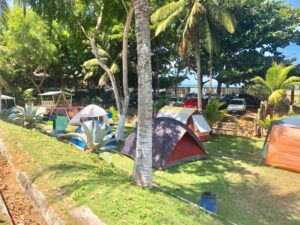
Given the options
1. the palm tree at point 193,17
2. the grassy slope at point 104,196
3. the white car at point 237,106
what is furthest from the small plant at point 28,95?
the grassy slope at point 104,196

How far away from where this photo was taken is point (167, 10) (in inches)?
731

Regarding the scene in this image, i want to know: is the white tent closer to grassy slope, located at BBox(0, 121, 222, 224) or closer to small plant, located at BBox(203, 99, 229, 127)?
small plant, located at BBox(203, 99, 229, 127)

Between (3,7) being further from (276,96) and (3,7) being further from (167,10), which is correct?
(276,96)

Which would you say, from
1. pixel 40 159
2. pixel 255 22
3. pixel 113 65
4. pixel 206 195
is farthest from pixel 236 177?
pixel 255 22

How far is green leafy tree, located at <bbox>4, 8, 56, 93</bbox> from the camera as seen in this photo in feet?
90.4

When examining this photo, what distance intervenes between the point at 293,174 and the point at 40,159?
26.5 feet

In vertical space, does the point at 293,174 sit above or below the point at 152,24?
below

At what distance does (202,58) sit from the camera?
2981 centimetres

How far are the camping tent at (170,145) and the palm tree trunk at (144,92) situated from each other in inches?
179

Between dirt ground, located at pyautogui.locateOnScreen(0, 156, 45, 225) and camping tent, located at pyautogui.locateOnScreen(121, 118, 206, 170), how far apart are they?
506 centimetres

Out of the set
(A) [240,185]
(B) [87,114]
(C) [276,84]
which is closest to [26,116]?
(B) [87,114]

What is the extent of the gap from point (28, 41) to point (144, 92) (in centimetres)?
2478

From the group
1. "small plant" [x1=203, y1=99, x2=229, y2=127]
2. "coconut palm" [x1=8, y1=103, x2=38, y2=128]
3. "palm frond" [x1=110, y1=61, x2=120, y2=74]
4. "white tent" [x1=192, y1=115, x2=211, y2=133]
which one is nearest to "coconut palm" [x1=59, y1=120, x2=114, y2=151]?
"white tent" [x1=192, y1=115, x2=211, y2=133]

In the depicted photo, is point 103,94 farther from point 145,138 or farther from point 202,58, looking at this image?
point 145,138
